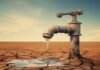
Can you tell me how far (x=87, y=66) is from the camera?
596 cm

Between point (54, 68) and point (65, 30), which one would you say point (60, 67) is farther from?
point (65, 30)

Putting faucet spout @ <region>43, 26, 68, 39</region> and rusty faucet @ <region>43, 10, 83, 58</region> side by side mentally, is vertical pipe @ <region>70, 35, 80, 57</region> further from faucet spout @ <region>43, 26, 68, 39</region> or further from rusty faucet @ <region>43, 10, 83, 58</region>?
faucet spout @ <region>43, 26, 68, 39</region>

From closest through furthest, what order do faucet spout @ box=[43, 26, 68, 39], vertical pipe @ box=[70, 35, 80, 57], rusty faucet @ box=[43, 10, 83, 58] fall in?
faucet spout @ box=[43, 26, 68, 39], rusty faucet @ box=[43, 10, 83, 58], vertical pipe @ box=[70, 35, 80, 57]

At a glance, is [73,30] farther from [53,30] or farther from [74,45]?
[53,30]

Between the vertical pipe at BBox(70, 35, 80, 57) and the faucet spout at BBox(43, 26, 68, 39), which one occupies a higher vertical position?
the faucet spout at BBox(43, 26, 68, 39)

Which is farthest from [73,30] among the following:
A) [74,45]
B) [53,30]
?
[53,30]

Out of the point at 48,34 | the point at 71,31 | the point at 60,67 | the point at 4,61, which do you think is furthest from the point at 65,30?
the point at 4,61

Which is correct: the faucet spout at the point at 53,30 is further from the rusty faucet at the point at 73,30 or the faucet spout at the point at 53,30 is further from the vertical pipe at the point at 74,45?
the vertical pipe at the point at 74,45

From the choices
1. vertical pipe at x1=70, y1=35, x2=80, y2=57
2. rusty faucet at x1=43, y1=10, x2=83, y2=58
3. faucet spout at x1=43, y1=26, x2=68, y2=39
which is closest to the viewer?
faucet spout at x1=43, y1=26, x2=68, y2=39

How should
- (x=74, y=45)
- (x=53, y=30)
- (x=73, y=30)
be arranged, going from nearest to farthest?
(x=53, y=30)
(x=73, y=30)
(x=74, y=45)

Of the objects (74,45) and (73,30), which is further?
(74,45)

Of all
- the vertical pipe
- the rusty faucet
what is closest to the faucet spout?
the rusty faucet

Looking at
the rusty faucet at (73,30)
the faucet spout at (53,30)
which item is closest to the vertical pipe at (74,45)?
the rusty faucet at (73,30)

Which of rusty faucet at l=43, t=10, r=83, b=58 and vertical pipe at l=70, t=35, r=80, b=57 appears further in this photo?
vertical pipe at l=70, t=35, r=80, b=57
